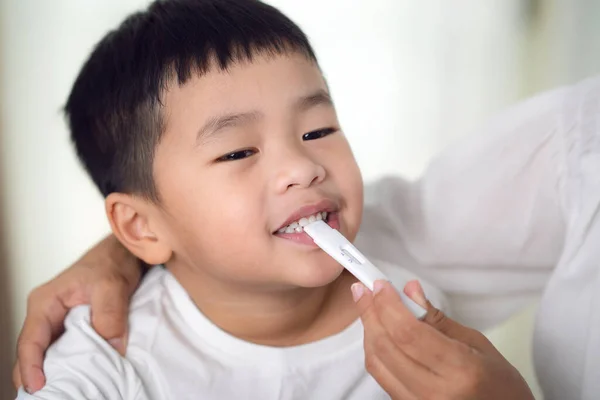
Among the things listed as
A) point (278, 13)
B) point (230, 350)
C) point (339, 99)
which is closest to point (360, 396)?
point (230, 350)

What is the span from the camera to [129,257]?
2.43ft

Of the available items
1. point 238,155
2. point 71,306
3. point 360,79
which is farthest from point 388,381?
point 360,79

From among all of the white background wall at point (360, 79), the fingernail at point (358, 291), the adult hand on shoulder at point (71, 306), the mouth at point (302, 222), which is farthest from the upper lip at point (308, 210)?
the white background wall at point (360, 79)

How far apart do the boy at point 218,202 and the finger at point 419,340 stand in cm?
13

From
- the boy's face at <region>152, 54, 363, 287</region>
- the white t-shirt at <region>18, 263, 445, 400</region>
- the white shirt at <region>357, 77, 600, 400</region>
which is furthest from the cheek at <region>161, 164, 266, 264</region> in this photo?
the white shirt at <region>357, 77, 600, 400</region>

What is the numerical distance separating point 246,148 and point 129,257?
0.80ft

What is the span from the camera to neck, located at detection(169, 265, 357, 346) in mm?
678

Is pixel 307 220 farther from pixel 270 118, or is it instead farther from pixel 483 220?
pixel 483 220

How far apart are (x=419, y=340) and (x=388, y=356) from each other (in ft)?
0.11

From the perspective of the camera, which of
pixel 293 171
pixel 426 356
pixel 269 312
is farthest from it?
pixel 269 312

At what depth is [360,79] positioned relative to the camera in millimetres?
1261

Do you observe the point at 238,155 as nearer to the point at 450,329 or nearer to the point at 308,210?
the point at 308,210

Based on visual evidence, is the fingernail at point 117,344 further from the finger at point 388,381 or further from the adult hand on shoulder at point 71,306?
the finger at point 388,381

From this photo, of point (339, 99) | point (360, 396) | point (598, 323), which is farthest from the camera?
point (339, 99)
